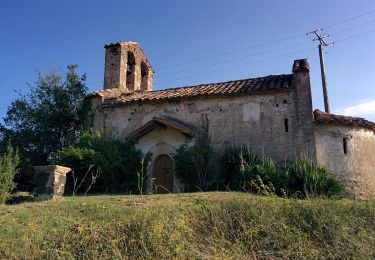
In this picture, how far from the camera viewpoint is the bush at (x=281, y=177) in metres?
11.7

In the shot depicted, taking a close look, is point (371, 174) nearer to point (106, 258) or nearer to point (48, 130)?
point (106, 258)

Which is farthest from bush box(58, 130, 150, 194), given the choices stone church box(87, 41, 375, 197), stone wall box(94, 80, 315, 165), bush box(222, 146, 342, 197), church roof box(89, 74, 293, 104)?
bush box(222, 146, 342, 197)

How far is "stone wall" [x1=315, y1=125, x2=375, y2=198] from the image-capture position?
1410 centimetres

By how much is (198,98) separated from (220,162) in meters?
2.99

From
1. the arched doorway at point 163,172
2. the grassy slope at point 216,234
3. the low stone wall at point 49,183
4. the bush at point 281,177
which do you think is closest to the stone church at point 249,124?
the arched doorway at point 163,172

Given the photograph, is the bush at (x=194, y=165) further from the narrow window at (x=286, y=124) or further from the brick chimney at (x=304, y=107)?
the brick chimney at (x=304, y=107)

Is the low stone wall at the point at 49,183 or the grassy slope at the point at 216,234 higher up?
the low stone wall at the point at 49,183

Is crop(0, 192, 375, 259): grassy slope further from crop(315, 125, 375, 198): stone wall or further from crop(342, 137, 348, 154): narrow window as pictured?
crop(342, 137, 348, 154): narrow window

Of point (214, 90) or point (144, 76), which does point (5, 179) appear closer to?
point (214, 90)

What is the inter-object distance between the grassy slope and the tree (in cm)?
1130

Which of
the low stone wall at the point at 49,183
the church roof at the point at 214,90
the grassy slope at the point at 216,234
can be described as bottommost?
the grassy slope at the point at 216,234

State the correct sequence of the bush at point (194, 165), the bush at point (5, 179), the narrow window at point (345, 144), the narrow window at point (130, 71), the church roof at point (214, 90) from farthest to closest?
1. the narrow window at point (130, 71)
2. the church roof at point (214, 90)
3. the narrow window at point (345, 144)
4. the bush at point (194, 165)
5. the bush at point (5, 179)

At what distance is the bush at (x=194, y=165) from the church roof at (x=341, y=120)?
4.35m

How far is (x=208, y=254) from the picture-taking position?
5051 millimetres
